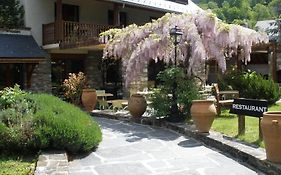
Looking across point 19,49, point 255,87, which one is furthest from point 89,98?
point 255,87

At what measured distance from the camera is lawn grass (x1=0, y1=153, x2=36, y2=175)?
5.56m

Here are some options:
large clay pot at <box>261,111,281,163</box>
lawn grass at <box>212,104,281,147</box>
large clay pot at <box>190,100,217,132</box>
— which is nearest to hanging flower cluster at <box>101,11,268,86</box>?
lawn grass at <box>212,104,281,147</box>

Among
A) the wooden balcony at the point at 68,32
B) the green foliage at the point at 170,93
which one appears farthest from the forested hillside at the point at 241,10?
the green foliage at the point at 170,93

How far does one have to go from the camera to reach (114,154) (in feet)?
22.9

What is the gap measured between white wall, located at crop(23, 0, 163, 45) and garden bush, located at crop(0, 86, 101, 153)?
32.3 ft

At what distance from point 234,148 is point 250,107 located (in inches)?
35.5

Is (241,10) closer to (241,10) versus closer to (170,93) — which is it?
(241,10)

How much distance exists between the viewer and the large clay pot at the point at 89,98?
11.9 metres

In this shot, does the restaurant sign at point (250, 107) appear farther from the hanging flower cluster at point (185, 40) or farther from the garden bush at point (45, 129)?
the hanging flower cluster at point (185, 40)

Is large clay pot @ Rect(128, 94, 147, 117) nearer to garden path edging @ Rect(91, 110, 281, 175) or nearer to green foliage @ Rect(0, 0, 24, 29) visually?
garden path edging @ Rect(91, 110, 281, 175)

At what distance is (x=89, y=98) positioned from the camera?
39.4ft

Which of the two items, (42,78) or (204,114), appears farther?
(42,78)

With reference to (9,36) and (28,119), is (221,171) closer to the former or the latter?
(28,119)

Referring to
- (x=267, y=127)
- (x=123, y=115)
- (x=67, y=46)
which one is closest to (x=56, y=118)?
(x=267, y=127)
